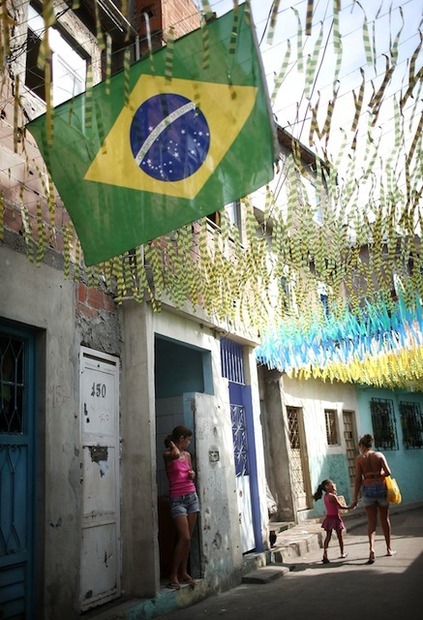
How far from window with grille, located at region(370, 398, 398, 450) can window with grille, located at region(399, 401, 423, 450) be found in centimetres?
78

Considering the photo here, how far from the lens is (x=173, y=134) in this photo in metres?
3.42

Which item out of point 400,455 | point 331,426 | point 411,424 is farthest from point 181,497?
point 411,424

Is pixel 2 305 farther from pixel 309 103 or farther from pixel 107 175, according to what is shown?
pixel 309 103

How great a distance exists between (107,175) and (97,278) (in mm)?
2233

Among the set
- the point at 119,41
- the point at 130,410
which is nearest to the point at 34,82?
the point at 119,41

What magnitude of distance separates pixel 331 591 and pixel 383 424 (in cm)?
1209

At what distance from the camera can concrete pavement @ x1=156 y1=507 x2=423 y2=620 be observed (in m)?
5.40

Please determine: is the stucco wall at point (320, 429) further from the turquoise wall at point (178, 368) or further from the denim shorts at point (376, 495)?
the turquoise wall at point (178, 368)

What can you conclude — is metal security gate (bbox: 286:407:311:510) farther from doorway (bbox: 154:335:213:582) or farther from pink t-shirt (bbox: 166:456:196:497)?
pink t-shirt (bbox: 166:456:196:497)

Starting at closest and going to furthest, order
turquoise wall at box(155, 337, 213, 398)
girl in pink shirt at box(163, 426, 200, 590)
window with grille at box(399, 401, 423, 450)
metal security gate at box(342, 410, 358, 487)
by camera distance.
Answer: girl in pink shirt at box(163, 426, 200, 590)
turquoise wall at box(155, 337, 213, 398)
metal security gate at box(342, 410, 358, 487)
window with grille at box(399, 401, 423, 450)

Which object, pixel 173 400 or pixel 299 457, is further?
pixel 299 457

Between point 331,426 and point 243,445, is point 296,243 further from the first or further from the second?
point 331,426

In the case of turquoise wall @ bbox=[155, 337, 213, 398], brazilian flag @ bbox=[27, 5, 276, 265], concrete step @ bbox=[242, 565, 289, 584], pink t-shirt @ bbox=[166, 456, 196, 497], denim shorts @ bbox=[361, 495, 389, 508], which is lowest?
concrete step @ bbox=[242, 565, 289, 584]

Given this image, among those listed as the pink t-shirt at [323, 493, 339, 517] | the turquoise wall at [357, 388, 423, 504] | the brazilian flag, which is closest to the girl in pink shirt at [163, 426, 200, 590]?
the pink t-shirt at [323, 493, 339, 517]
